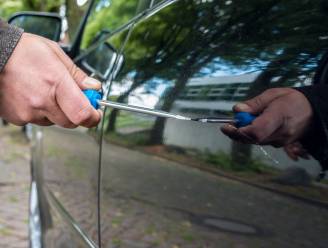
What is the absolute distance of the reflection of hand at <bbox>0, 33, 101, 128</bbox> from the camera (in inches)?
50.0

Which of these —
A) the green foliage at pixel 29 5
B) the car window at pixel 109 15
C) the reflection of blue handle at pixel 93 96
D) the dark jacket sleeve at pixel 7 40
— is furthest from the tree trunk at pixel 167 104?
the green foliage at pixel 29 5

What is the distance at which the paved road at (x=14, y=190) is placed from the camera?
13.8ft

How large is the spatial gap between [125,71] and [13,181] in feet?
14.7

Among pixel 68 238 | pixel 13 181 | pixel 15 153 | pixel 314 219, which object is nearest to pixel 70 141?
pixel 68 238

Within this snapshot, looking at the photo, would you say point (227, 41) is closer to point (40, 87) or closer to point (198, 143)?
point (198, 143)

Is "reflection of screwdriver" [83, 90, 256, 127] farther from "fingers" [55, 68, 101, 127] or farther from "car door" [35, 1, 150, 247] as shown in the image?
"car door" [35, 1, 150, 247]

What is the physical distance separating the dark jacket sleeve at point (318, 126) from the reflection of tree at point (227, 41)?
5 centimetres

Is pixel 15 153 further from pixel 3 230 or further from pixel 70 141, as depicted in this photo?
pixel 70 141

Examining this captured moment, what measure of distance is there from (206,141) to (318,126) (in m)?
0.31

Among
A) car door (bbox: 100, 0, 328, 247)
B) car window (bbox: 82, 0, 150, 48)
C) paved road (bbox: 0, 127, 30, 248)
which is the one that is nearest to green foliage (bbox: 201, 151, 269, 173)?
car door (bbox: 100, 0, 328, 247)

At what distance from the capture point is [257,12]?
125cm

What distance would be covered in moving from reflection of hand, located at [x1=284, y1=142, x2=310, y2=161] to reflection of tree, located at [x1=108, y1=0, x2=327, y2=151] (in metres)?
0.13

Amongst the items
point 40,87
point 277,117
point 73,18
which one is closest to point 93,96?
point 40,87

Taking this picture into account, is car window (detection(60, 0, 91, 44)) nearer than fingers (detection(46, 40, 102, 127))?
No
